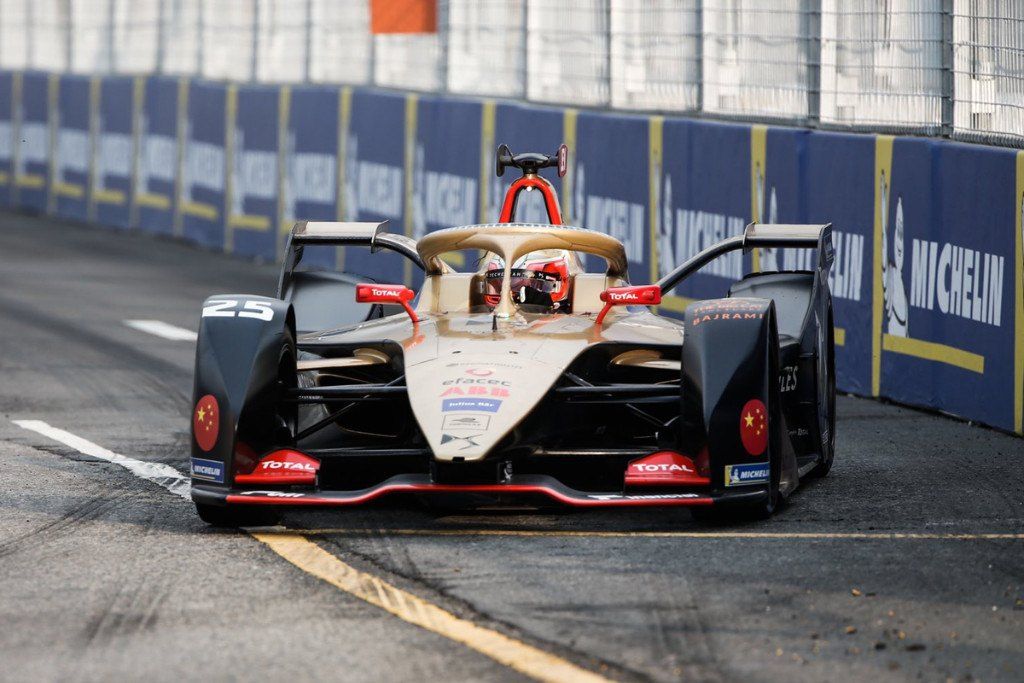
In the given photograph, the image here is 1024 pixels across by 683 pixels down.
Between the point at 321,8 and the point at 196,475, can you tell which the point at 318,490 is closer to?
the point at 196,475

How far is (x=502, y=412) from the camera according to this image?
24.7ft

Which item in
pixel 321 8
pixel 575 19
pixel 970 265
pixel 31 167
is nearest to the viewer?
pixel 970 265

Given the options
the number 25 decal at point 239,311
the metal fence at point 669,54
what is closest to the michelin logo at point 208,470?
the number 25 decal at point 239,311

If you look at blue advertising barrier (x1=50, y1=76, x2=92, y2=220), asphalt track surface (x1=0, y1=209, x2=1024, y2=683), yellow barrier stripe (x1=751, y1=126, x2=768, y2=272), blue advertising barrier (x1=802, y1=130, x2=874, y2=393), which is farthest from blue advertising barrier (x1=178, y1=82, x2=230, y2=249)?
asphalt track surface (x1=0, y1=209, x2=1024, y2=683)

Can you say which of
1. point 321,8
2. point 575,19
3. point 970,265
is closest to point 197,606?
point 970,265

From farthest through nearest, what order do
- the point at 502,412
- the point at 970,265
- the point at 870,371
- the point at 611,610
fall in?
the point at 870,371 < the point at 970,265 < the point at 502,412 < the point at 611,610

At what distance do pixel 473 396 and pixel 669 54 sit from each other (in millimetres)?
8094

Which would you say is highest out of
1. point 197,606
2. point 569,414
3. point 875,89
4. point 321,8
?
point 321,8

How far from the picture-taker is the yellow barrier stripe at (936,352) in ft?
35.0

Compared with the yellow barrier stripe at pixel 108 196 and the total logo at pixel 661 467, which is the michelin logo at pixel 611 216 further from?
the yellow barrier stripe at pixel 108 196

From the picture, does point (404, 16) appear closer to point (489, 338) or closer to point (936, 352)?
point (936, 352)

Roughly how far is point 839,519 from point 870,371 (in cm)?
403

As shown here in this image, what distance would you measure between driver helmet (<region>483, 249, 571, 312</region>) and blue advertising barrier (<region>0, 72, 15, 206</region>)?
20.4 m

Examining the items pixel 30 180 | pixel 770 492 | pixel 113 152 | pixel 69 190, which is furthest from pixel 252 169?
pixel 770 492
